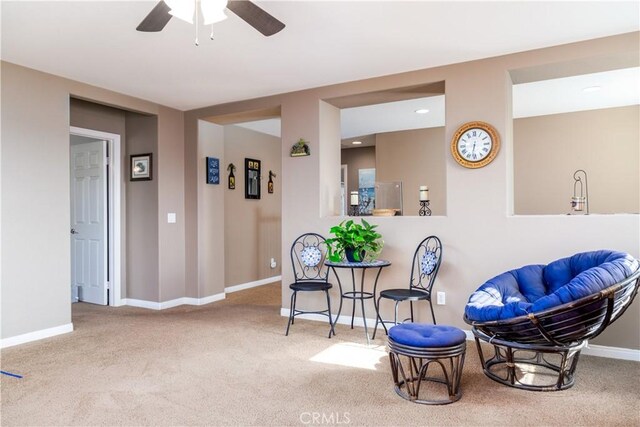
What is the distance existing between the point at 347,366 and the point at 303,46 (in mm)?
2405

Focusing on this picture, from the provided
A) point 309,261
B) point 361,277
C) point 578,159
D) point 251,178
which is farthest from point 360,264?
point 578,159

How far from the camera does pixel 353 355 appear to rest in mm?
3311

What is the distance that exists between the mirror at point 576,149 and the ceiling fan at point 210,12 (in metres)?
3.56

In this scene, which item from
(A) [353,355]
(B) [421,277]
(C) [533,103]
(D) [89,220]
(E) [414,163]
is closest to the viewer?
(A) [353,355]

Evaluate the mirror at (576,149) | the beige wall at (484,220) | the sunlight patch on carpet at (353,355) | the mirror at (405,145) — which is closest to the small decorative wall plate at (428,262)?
the beige wall at (484,220)

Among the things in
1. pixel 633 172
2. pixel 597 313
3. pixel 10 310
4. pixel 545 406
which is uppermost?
pixel 633 172

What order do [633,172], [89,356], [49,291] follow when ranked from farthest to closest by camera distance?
[633,172] → [49,291] → [89,356]

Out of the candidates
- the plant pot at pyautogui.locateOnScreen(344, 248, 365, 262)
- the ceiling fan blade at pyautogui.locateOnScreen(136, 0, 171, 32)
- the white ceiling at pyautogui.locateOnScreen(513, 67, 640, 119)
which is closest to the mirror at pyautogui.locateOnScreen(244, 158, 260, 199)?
the plant pot at pyautogui.locateOnScreen(344, 248, 365, 262)

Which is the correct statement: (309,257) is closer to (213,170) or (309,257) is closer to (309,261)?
(309,261)

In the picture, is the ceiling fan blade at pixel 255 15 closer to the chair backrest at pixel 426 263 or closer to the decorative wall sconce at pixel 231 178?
the chair backrest at pixel 426 263

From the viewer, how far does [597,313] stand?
2.38m

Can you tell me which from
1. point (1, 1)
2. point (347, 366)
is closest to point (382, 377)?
point (347, 366)

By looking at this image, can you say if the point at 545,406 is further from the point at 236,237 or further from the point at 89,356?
the point at 236,237

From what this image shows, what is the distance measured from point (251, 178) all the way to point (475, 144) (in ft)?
12.0
